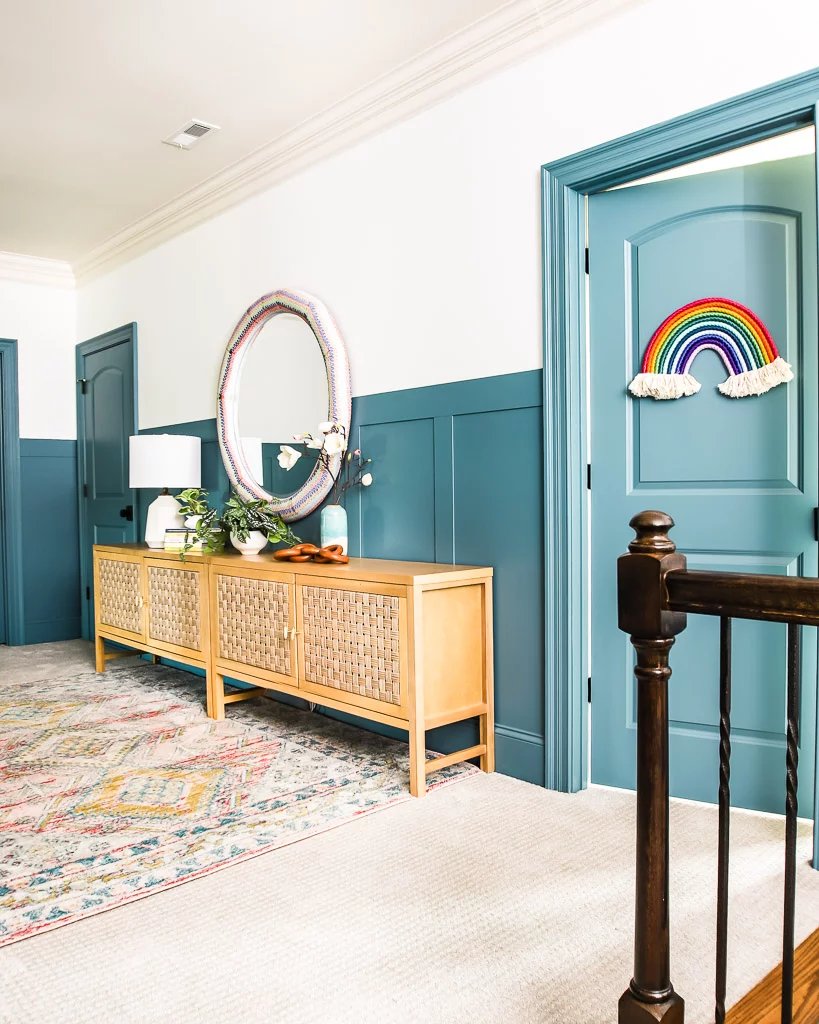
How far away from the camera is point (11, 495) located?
5594mm

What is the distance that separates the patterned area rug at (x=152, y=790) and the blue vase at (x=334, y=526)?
776 mm

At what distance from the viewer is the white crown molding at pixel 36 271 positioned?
17.9ft

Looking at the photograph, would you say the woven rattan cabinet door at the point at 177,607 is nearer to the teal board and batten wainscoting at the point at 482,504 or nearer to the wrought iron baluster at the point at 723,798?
the teal board and batten wainscoting at the point at 482,504

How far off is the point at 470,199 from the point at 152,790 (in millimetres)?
2308

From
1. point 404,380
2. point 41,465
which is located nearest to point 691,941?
point 404,380

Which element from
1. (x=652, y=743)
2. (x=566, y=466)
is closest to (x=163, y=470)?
(x=566, y=466)

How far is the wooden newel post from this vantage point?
1.16 meters

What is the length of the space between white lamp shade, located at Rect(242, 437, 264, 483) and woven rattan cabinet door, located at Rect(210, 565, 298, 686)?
0.68 metres

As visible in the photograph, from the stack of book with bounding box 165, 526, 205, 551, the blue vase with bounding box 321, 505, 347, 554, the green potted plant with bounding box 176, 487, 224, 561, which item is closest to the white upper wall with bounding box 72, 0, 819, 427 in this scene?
the blue vase with bounding box 321, 505, 347, 554

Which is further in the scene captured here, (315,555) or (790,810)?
(315,555)

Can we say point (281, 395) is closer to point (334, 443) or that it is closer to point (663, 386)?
point (334, 443)

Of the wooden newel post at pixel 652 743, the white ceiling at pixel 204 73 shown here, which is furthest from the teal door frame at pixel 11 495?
the wooden newel post at pixel 652 743

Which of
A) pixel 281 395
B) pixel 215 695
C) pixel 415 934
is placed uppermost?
pixel 281 395

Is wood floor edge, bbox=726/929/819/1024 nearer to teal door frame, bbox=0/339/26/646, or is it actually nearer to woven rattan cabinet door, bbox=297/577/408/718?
woven rattan cabinet door, bbox=297/577/408/718
